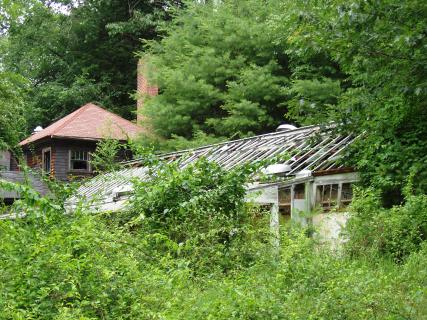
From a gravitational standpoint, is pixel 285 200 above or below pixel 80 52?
below

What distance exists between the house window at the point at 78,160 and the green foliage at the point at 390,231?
2107 cm

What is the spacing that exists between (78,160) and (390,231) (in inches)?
859

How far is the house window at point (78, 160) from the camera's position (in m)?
30.8

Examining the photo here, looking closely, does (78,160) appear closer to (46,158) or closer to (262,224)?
(46,158)

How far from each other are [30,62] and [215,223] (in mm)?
28461

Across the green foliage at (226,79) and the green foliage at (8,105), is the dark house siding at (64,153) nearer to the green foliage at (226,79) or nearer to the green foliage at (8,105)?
the green foliage at (226,79)

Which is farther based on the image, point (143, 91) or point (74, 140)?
point (143, 91)

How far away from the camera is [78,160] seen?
30766 millimetres

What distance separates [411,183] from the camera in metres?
12.0

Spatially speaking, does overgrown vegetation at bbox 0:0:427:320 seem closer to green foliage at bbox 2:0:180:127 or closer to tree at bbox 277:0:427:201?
tree at bbox 277:0:427:201

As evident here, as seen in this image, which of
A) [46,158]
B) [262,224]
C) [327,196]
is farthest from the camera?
[46,158]

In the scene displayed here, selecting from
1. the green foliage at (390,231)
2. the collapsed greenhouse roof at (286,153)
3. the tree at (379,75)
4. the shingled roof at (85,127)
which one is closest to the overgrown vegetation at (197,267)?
the green foliage at (390,231)

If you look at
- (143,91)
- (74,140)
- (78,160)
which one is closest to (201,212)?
(143,91)

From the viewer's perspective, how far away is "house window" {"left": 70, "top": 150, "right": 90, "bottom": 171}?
101 feet
